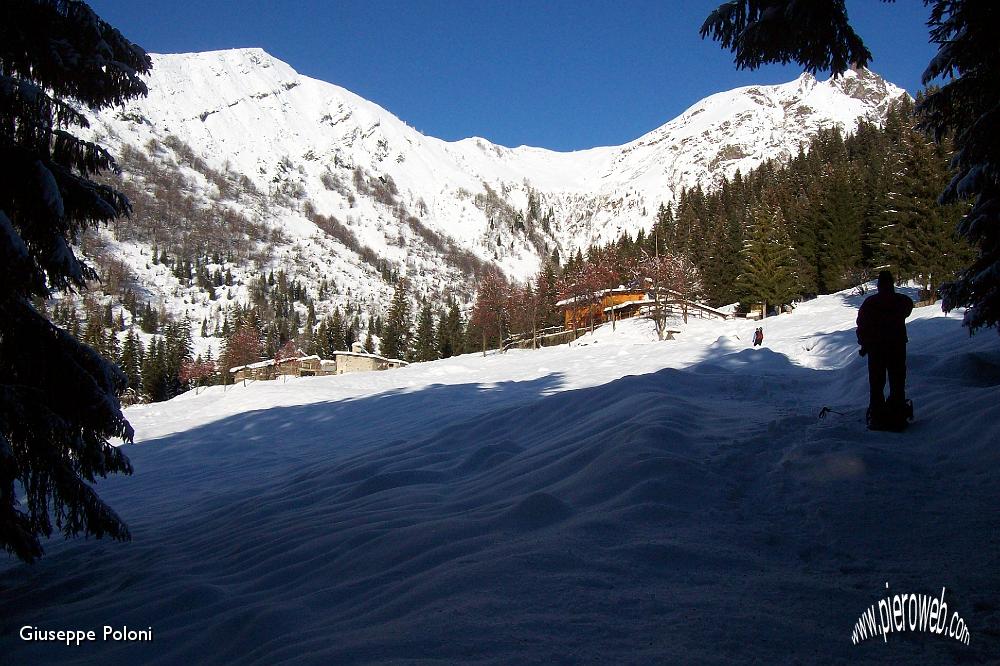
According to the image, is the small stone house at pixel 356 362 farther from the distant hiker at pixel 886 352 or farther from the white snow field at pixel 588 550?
the distant hiker at pixel 886 352

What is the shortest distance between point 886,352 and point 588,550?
4.47 meters

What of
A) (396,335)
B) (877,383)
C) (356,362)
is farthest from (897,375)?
(396,335)

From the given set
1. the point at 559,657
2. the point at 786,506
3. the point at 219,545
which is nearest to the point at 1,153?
the point at 219,545

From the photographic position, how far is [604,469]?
17.1ft

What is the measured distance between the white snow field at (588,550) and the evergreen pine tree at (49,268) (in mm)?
973

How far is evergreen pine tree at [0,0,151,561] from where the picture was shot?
191 inches

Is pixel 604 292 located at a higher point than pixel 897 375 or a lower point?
higher

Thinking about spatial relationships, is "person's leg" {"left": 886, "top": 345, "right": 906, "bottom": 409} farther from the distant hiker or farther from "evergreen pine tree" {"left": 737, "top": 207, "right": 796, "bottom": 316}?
"evergreen pine tree" {"left": 737, "top": 207, "right": 796, "bottom": 316}

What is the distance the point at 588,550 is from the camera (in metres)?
3.54

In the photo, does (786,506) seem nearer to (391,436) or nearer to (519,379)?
(391,436)

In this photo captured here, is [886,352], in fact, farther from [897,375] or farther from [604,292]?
[604,292]

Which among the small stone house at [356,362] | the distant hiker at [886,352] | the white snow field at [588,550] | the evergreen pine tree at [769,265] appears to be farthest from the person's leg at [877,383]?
the small stone house at [356,362]

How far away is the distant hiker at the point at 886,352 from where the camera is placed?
5.81 m

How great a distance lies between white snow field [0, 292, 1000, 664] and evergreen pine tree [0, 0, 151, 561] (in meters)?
0.97
